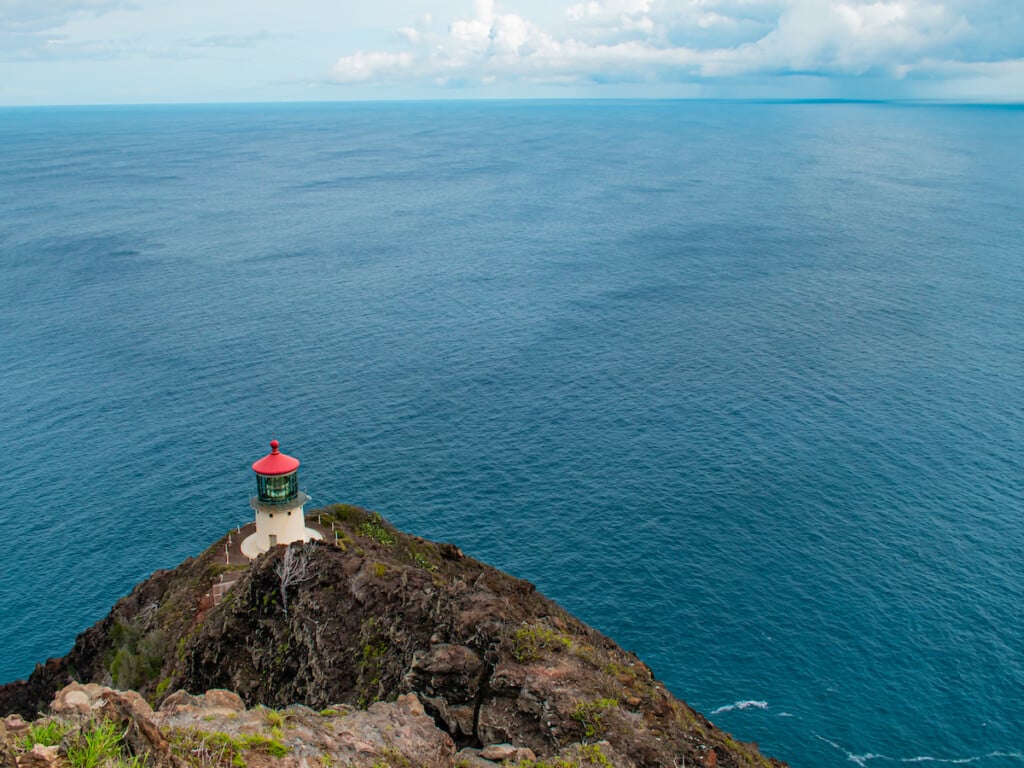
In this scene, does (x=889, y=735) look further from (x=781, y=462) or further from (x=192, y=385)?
(x=192, y=385)

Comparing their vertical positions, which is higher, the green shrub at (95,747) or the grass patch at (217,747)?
the green shrub at (95,747)

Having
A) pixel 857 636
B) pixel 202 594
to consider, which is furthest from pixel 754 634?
pixel 202 594

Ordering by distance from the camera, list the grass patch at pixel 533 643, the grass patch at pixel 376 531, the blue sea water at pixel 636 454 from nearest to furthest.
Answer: the grass patch at pixel 533 643, the grass patch at pixel 376 531, the blue sea water at pixel 636 454

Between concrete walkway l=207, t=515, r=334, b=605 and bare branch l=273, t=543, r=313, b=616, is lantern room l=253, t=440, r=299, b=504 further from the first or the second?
bare branch l=273, t=543, r=313, b=616

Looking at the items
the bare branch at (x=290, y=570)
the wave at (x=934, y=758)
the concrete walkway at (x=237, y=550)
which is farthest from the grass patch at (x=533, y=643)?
the wave at (x=934, y=758)

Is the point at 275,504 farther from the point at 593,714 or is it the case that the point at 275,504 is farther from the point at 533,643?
the point at 593,714

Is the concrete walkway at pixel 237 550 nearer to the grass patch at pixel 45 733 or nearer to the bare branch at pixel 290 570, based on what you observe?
the bare branch at pixel 290 570
